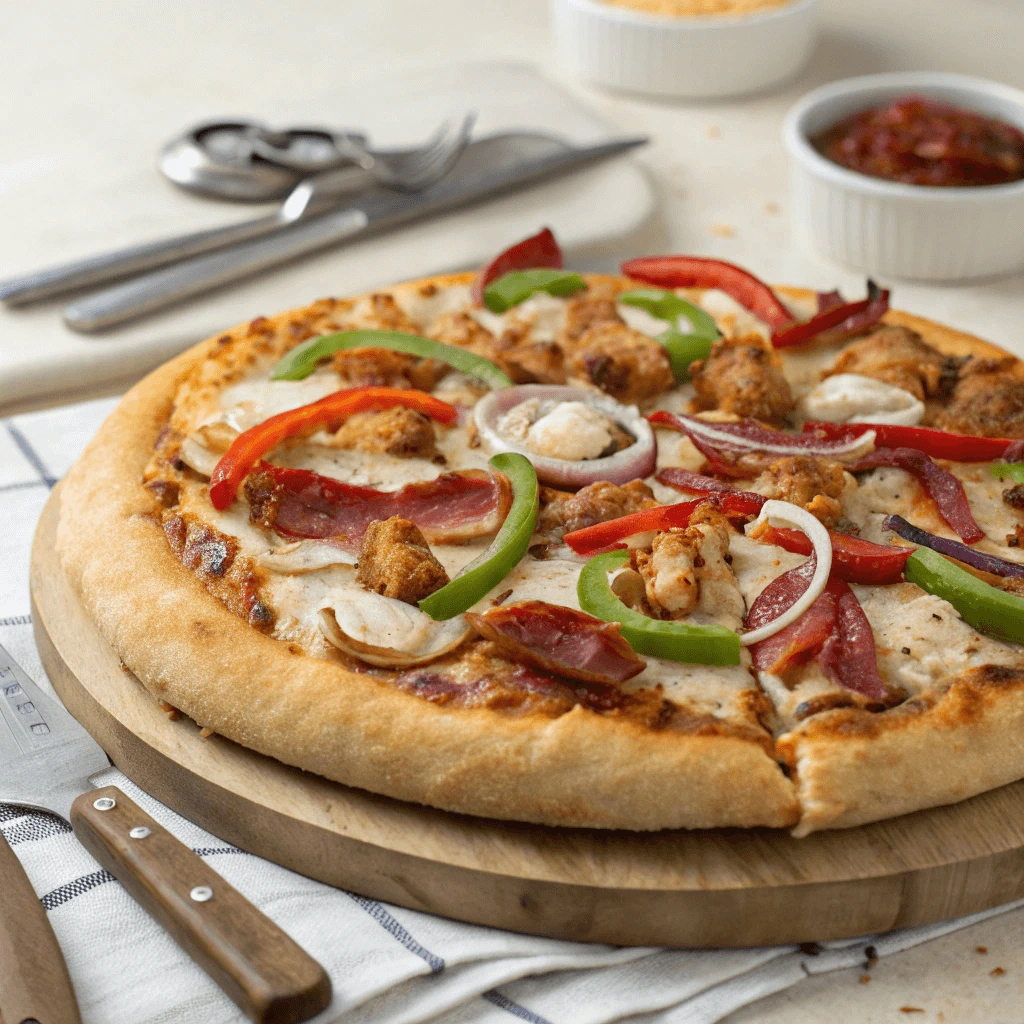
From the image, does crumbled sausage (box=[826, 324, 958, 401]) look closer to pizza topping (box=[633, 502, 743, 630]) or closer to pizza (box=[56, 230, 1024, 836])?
pizza (box=[56, 230, 1024, 836])

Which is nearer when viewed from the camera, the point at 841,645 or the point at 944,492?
the point at 841,645

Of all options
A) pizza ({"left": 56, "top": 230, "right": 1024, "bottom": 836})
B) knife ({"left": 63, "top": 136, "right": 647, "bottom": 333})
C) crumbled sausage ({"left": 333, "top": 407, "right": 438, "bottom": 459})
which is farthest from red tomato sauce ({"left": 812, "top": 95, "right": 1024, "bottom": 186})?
crumbled sausage ({"left": 333, "top": 407, "right": 438, "bottom": 459})

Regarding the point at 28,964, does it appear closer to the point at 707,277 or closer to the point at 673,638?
the point at 673,638

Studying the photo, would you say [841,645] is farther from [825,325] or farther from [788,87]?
[788,87]

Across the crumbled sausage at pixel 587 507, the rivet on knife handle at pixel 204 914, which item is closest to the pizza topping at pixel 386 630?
the crumbled sausage at pixel 587 507

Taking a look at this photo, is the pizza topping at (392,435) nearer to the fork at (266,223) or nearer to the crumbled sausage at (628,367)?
the crumbled sausage at (628,367)

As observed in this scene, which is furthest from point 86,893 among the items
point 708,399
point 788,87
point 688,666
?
point 788,87

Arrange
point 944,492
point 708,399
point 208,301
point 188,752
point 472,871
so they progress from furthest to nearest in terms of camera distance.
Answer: point 208,301 → point 708,399 → point 944,492 → point 188,752 → point 472,871
